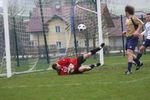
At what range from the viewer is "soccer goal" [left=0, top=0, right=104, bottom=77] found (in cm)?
1218

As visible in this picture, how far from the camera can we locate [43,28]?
1393 centimetres

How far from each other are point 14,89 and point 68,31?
6.15 meters

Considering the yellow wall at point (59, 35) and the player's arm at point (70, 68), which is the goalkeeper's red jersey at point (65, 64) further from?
the yellow wall at point (59, 35)

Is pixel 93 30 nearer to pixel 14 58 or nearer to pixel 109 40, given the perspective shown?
pixel 14 58

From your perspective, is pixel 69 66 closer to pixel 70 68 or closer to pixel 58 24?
pixel 70 68

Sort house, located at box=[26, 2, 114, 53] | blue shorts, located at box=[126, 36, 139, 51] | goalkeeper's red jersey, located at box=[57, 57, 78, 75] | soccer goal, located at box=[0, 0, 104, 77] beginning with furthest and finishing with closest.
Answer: house, located at box=[26, 2, 114, 53] → soccer goal, located at box=[0, 0, 104, 77] → goalkeeper's red jersey, located at box=[57, 57, 78, 75] → blue shorts, located at box=[126, 36, 139, 51]

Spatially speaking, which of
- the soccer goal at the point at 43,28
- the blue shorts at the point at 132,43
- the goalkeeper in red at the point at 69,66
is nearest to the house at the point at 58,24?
the soccer goal at the point at 43,28

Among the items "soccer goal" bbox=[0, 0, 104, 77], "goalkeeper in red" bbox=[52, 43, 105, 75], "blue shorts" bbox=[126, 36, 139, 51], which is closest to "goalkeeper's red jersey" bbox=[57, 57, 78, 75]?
"goalkeeper in red" bbox=[52, 43, 105, 75]

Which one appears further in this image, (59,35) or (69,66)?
(59,35)

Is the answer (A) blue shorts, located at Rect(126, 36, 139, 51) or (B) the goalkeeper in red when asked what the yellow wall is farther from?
(A) blue shorts, located at Rect(126, 36, 139, 51)

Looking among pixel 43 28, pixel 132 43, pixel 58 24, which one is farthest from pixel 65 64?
pixel 43 28

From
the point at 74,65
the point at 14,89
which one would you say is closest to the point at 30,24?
the point at 74,65

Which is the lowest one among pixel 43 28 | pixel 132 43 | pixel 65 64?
pixel 65 64

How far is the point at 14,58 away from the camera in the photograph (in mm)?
12117
